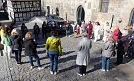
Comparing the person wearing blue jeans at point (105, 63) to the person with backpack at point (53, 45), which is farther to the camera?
the person wearing blue jeans at point (105, 63)

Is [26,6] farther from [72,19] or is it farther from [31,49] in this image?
[31,49]

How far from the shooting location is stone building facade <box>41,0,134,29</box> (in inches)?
436

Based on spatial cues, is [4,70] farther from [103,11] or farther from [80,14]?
[80,14]

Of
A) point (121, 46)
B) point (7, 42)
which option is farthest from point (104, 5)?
point (7, 42)

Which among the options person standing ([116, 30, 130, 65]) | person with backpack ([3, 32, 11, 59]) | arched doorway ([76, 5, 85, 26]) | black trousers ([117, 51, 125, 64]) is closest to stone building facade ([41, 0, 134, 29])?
arched doorway ([76, 5, 85, 26])

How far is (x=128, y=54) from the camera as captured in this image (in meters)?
7.30

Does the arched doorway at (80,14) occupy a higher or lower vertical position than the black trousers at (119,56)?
higher

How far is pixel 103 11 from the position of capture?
13.1 m

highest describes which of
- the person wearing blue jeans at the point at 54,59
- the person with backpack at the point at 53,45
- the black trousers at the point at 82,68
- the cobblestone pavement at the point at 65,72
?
the person with backpack at the point at 53,45

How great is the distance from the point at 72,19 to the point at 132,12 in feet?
29.6

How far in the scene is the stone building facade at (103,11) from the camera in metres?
11.1

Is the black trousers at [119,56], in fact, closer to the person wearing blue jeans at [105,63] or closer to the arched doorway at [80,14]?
the person wearing blue jeans at [105,63]

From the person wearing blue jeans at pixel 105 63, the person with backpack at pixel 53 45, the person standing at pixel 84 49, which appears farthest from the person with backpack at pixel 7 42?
the person wearing blue jeans at pixel 105 63

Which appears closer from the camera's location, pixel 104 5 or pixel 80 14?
pixel 104 5
